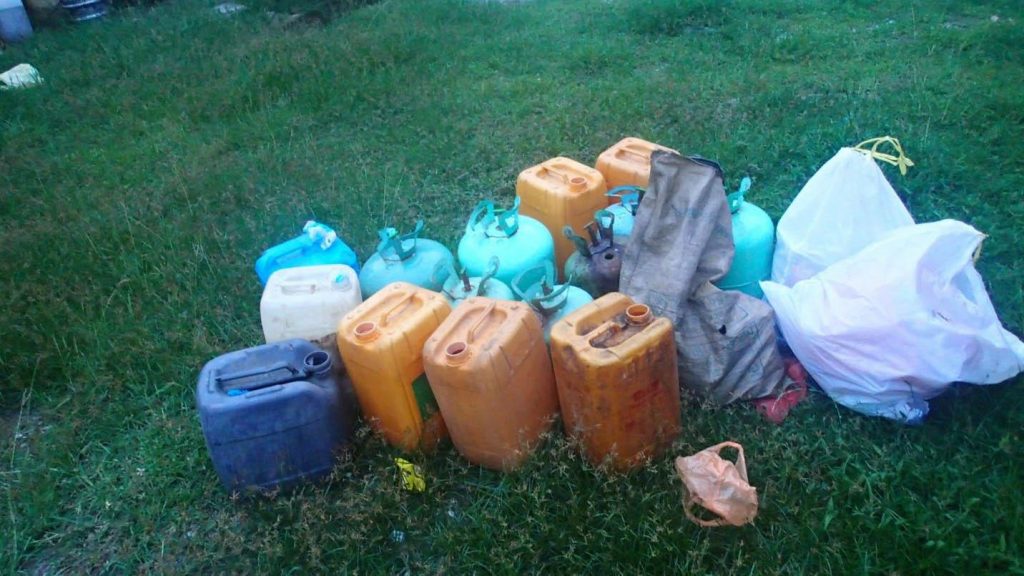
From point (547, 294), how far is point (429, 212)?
167 centimetres

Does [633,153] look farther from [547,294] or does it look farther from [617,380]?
[617,380]

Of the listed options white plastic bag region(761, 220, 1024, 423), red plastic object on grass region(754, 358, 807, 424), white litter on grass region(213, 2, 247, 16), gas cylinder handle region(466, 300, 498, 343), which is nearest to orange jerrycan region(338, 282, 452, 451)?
gas cylinder handle region(466, 300, 498, 343)

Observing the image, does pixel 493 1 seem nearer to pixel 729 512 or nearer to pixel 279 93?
pixel 279 93

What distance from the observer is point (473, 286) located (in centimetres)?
279

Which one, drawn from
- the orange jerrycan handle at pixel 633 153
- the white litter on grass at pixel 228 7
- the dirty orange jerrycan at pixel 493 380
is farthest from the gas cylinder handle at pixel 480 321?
the white litter on grass at pixel 228 7

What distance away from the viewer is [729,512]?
7.05 feet

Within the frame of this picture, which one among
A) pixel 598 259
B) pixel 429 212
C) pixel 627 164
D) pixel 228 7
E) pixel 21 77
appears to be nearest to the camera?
pixel 598 259

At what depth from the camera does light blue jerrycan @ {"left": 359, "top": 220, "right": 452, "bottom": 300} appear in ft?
9.66

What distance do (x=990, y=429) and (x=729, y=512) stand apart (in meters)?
0.95

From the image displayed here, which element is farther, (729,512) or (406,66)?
(406,66)

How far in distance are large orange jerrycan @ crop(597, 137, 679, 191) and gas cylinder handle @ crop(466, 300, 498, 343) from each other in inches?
44.3

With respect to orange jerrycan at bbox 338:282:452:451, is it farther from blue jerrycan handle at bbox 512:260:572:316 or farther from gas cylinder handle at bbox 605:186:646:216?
gas cylinder handle at bbox 605:186:646:216

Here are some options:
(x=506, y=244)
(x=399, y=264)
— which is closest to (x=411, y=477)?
(x=399, y=264)

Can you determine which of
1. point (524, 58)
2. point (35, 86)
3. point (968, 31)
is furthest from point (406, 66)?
point (968, 31)
